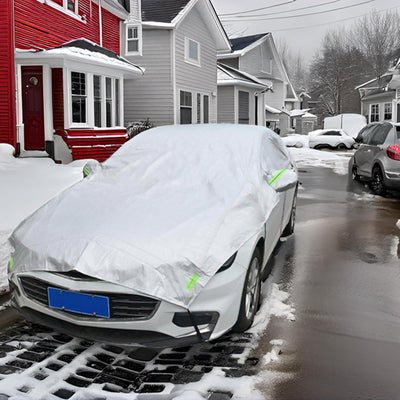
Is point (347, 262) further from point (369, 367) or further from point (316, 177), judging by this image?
point (316, 177)

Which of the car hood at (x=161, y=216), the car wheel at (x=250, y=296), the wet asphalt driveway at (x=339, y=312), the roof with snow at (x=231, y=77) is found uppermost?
the roof with snow at (x=231, y=77)

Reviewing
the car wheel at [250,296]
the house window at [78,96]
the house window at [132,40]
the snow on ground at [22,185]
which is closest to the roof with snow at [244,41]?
the house window at [132,40]

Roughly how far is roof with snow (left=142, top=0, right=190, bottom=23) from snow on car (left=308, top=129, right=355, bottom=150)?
1227 cm

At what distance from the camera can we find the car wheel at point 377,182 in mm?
10843

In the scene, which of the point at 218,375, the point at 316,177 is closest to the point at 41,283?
the point at 218,375

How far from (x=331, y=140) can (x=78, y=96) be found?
1897 centimetres


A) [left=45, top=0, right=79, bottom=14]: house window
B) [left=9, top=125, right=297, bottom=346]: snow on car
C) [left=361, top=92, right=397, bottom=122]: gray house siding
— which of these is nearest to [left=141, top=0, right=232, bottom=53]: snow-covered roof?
[left=45, top=0, right=79, bottom=14]: house window

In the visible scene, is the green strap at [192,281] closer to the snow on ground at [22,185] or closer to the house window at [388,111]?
the snow on ground at [22,185]

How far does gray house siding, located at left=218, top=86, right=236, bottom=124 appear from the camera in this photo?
92.4 ft

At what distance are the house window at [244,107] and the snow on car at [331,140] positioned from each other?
13.8ft

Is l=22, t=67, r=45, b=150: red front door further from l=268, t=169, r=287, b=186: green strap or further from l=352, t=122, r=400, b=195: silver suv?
l=268, t=169, r=287, b=186: green strap

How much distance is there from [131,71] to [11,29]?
4407 mm

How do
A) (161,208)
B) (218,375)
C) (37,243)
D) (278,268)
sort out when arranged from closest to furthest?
1. (218,375)
2. (37,243)
3. (161,208)
4. (278,268)

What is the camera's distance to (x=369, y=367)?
3.31m
